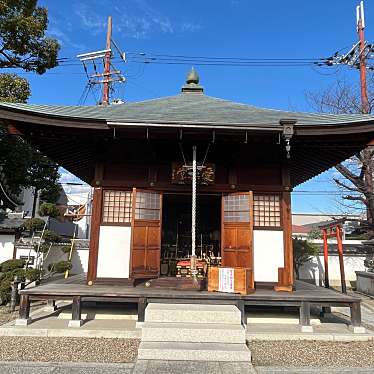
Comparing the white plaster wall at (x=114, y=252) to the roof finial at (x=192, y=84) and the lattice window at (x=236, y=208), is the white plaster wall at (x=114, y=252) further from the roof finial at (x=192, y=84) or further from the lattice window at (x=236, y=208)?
the roof finial at (x=192, y=84)

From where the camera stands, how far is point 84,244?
60.3 feet

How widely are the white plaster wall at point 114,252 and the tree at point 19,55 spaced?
827 cm

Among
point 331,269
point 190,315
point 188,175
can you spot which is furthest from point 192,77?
point 331,269

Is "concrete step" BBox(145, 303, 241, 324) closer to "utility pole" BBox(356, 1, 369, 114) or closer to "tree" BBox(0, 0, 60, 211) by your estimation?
"tree" BBox(0, 0, 60, 211)

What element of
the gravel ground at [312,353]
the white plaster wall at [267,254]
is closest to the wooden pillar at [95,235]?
the white plaster wall at [267,254]

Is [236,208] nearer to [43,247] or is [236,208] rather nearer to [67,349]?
[67,349]

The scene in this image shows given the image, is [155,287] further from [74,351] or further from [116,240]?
[74,351]

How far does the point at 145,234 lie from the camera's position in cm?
800

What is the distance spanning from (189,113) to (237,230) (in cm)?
294

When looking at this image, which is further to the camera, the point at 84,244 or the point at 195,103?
the point at 84,244

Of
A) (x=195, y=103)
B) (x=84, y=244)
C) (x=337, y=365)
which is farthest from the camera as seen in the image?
(x=84, y=244)

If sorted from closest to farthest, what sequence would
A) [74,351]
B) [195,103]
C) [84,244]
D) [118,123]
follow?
[74,351] < [118,123] < [195,103] < [84,244]

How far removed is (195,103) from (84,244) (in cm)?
1170

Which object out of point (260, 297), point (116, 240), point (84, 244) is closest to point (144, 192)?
point (116, 240)
